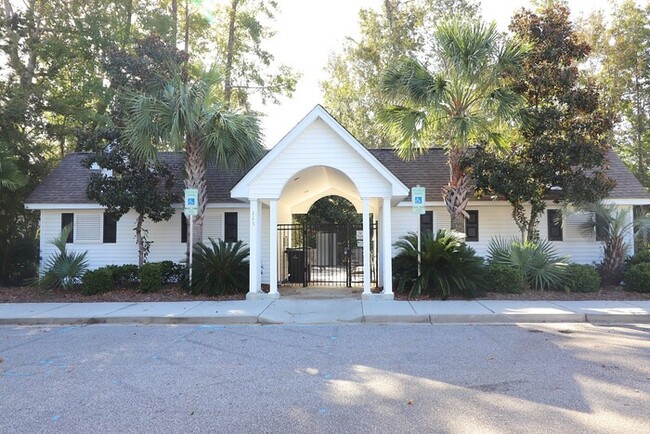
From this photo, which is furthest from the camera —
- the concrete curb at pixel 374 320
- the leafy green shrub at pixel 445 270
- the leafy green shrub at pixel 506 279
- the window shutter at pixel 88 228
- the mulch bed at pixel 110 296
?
the window shutter at pixel 88 228

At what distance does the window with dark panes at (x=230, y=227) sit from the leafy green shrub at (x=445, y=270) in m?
6.96

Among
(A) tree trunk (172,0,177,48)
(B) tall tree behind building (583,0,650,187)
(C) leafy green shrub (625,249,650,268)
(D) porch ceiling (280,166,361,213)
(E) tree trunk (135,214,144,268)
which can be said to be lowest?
(C) leafy green shrub (625,249,650,268)

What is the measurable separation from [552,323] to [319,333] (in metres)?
4.82

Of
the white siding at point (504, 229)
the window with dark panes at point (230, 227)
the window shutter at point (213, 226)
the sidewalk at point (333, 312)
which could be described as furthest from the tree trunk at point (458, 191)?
the window shutter at point (213, 226)

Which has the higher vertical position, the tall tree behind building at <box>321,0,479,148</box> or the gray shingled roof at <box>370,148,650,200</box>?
the tall tree behind building at <box>321,0,479,148</box>

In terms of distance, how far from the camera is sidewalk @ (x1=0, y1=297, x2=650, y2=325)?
932 centimetres

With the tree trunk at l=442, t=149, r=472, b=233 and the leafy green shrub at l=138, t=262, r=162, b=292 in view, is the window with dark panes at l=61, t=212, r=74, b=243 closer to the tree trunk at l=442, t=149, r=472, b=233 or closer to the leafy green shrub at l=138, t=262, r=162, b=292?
the leafy green shrub at l=138, t=262, r=162, b=292

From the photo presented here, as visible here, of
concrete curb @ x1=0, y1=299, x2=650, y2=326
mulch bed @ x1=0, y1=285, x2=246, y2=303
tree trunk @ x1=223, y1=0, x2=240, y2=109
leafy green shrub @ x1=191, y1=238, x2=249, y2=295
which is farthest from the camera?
tree trunk @ x1=223, y1=0, x2=240, y2=109

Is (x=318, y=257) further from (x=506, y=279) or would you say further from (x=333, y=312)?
(x=506, y=279)

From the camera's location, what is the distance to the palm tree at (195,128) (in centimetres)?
1256

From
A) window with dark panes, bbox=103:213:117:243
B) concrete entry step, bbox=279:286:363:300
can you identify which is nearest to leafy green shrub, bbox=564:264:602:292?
concrete entry step, bbox=279:286:363:300

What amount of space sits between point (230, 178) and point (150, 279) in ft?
18.8

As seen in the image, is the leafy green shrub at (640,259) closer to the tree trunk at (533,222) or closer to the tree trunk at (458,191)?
the tree trunk at (533,222)

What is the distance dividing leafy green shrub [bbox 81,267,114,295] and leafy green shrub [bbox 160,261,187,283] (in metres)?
1.50
